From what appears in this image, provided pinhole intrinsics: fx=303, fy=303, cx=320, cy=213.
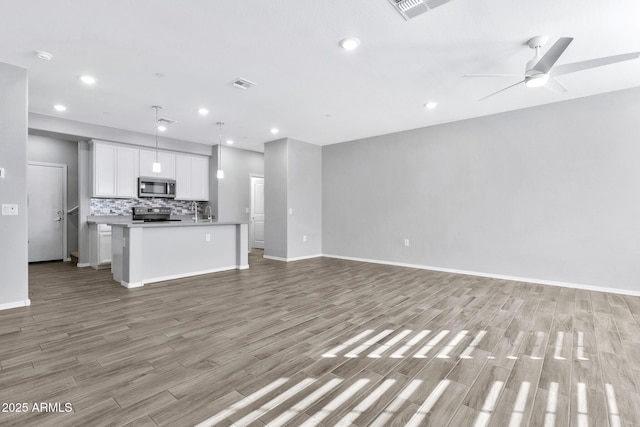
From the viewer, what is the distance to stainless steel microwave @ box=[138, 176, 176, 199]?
21.8 feet

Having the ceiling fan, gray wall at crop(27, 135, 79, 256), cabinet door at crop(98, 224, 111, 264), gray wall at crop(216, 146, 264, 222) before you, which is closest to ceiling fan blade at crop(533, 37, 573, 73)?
the ceiling fan

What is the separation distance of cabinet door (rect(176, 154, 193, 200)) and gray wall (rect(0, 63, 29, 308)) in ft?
12.3

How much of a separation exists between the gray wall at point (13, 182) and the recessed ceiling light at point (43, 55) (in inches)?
18.8

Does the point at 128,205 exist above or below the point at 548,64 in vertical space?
below

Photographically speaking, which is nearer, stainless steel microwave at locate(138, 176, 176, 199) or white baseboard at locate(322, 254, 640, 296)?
white baseboard at locate(322, 254, 640, 296)

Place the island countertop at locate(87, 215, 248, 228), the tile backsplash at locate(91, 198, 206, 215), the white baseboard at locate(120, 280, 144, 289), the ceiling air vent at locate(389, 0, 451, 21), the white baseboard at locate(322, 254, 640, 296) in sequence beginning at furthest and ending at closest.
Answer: the tile backsplash at locate(91, 198, 206, 215)
the island countertop at locate(87, 215, 248, 228)
the white baseboard at locate(120, 280, 144, 289)
the white baseboard at locate(322, 254, 640, 296)
the ceiling air vent at locate(389, 0, 451, 21)

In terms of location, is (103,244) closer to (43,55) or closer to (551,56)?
(43,55)

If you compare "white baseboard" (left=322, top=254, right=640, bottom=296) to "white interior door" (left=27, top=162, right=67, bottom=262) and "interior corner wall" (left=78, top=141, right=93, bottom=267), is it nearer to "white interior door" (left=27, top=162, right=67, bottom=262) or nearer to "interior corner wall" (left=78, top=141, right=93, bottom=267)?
"interior corner wall" (left=78, top=141, right=93, bottom=267)

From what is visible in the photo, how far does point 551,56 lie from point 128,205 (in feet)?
25.2

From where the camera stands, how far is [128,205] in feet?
22.4

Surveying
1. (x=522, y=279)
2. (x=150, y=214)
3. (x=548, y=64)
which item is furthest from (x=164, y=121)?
(x=522, y=279)

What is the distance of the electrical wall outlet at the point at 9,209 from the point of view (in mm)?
3389

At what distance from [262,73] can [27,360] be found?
3.45m

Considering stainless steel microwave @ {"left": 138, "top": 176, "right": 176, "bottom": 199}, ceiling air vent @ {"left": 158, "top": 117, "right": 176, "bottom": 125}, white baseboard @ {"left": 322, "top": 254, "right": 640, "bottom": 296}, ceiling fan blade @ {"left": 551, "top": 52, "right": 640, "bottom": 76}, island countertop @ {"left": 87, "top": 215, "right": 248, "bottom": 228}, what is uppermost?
ceiling air vent @ {"left": 158, "top": 117, "right": 176, "bottom": 125}
